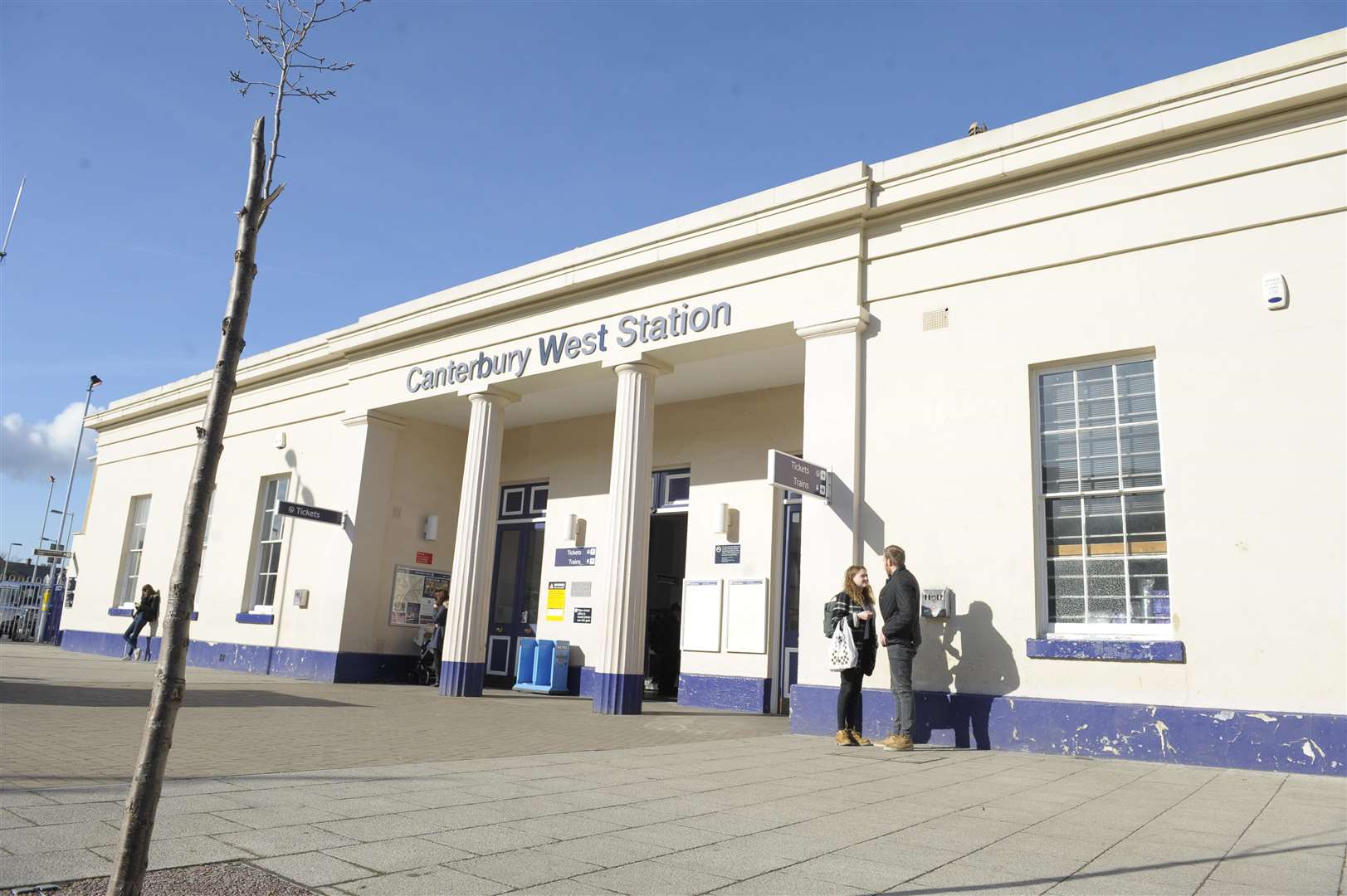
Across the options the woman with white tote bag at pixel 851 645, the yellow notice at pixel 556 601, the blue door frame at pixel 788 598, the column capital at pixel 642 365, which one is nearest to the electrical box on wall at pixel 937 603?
the woman with white tote bag at pixel 851 645

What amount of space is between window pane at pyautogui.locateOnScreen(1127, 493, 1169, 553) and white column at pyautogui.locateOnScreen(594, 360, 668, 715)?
580 cm

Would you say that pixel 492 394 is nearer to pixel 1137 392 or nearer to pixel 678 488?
pixel 678 488

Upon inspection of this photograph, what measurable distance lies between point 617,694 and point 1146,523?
6460mm

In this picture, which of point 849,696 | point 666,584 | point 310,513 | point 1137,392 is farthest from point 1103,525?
point 310,513

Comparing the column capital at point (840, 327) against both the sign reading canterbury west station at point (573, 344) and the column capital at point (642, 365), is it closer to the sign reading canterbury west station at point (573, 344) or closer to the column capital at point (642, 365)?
the sign reading canterbury west station at point (573, 344)

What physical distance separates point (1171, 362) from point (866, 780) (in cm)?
477

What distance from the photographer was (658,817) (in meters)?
4.99

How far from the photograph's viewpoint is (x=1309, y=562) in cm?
755

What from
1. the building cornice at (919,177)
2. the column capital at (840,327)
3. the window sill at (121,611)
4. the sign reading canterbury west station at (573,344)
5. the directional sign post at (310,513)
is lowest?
the window sill at (121,611)

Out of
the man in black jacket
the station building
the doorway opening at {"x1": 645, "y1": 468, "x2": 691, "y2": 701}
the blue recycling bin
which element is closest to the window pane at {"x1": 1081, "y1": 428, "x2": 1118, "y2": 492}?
the station building

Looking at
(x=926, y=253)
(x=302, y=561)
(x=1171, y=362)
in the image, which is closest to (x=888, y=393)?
(x=926, y=253)

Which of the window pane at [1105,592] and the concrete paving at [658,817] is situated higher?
the window pane at [1105,592]

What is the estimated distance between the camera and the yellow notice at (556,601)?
53.3ft

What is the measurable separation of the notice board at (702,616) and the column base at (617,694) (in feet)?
6.12
